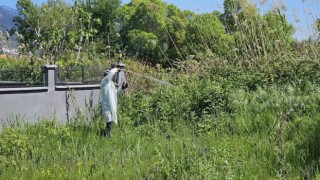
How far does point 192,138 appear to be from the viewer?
19.7 feet

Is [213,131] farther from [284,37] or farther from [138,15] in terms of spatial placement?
[138,15]

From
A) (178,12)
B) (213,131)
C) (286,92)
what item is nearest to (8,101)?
(213,131)

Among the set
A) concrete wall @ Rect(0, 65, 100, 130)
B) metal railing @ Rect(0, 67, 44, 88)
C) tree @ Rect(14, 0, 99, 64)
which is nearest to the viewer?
concrete wall @ Rect(0, 65, 100, 130)

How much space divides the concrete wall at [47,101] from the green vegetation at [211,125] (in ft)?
1.20

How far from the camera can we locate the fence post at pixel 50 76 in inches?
380

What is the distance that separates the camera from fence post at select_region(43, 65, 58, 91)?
31.6ft

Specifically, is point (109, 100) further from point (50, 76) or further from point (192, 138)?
point (192, 138)

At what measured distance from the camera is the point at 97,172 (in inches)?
191

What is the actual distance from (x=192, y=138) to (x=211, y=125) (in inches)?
42.8

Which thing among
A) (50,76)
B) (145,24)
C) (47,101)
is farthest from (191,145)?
(145,24)

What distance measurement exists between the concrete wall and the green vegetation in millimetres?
364

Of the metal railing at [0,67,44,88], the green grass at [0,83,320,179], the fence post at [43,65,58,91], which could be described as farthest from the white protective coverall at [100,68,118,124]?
the metal railing at [0,67,44,88]

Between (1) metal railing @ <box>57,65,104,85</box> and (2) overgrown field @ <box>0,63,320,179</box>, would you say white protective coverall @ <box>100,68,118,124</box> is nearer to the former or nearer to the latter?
(2) overgrown field @ <box>0,63,320,179</box>

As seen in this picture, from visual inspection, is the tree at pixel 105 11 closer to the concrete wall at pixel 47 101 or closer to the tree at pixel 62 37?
the tree at pixel 62 37
